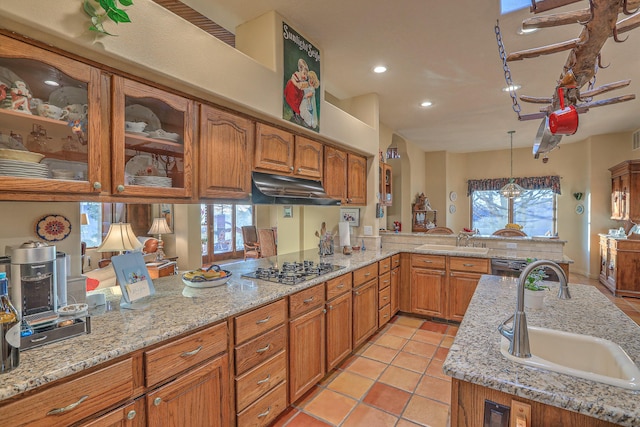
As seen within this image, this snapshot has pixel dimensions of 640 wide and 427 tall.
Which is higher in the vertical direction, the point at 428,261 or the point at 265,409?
the point at 428,261

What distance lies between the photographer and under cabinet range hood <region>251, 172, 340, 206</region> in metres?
2.29

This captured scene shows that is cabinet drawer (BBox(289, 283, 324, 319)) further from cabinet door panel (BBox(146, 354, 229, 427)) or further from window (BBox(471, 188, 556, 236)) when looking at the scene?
window (BBox(471, 188, 556, 236))

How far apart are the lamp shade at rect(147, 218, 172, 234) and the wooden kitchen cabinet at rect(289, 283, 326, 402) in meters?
1.32

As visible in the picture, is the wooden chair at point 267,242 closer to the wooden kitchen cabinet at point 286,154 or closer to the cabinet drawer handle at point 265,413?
the wooden kitchen cabinet at point 286,154

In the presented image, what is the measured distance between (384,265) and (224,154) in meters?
2.21

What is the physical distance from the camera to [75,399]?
1051mm

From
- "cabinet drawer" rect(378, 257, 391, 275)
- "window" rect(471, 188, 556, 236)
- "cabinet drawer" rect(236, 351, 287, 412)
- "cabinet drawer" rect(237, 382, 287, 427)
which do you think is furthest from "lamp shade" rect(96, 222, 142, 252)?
"window" rect(471, 188, 556, 236)

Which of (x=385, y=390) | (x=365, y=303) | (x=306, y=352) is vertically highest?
(x=365, y=303)

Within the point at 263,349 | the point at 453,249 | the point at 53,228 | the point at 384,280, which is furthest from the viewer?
the point at 453,249

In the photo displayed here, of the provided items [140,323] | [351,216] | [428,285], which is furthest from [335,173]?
[140,323]

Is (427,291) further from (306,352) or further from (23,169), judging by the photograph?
(23,169)

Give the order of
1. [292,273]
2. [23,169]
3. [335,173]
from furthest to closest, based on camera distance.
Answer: [335,173]
[292,273]
[23,169]

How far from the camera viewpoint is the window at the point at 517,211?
7.21 meters

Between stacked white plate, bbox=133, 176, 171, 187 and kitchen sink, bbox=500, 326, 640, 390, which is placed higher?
stacked white plate, bbox=133, 176, 171, 187
